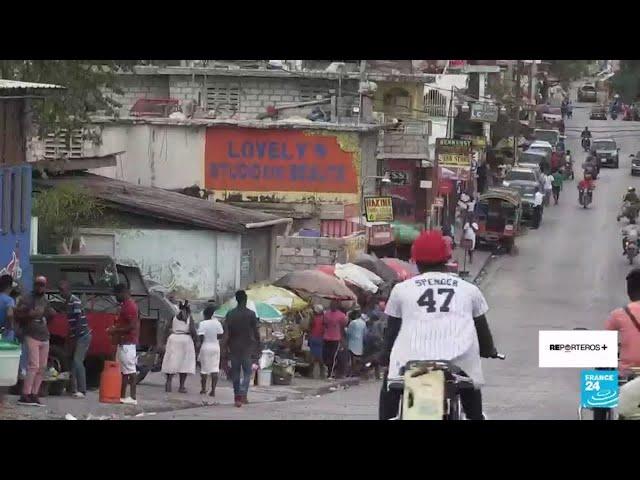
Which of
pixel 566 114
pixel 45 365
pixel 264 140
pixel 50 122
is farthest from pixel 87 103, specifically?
pixel 566 114

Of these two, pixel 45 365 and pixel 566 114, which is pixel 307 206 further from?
pixel 566 114

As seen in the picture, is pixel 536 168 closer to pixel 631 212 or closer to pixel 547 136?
pixel 631 212

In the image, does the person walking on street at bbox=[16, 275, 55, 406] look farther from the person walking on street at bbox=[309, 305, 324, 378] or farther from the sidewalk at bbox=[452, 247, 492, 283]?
the sidewalk at bbox=[452, 247, 492, 283]

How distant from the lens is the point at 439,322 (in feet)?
25.2

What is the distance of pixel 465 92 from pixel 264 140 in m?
22.6

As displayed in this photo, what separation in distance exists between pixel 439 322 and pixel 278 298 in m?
16.7

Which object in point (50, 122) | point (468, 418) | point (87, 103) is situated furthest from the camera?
point (87, 103)

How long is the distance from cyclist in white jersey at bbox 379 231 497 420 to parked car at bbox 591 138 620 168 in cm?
5921

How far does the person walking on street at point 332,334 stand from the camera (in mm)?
23125

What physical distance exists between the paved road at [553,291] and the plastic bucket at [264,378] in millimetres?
2967

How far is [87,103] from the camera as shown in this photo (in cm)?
3322

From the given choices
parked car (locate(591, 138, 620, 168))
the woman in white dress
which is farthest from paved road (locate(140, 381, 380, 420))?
parked car (locate(591, 138, 620, 168))

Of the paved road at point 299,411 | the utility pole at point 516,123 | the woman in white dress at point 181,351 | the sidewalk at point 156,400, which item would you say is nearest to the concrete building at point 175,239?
the sidewalk at point 156,400
